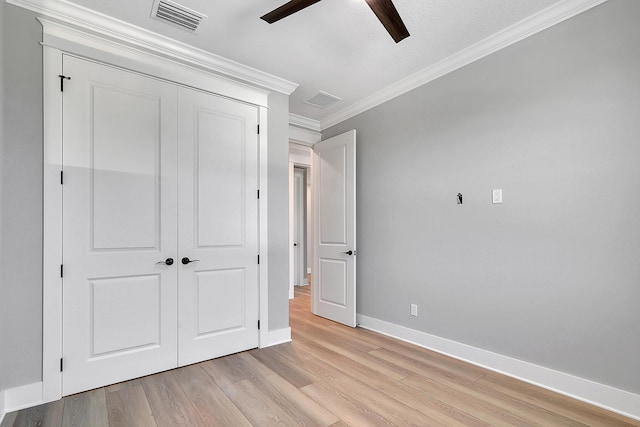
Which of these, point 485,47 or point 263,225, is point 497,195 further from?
point 263,225

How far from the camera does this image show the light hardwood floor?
1.88m

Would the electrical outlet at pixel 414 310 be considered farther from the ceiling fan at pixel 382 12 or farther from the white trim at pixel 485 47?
the ceiling fan at pixel 382 12

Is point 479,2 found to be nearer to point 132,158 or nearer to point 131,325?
point 132,158

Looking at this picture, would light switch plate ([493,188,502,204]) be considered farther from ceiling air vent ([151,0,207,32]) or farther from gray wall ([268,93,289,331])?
ceiling air vent ([151,0,207,32])

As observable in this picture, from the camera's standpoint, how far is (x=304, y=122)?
4.34m

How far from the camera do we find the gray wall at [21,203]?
198 cm

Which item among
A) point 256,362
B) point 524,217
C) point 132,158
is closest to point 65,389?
point 256,362

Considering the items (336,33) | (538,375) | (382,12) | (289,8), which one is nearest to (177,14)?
(289,8)

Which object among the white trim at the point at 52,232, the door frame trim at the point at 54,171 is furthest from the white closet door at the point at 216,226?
the white trim at the point at 52,232

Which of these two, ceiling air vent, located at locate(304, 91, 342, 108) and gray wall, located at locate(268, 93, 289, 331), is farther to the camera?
ceiling air vent, located at locate(304, 91, 342, 108)

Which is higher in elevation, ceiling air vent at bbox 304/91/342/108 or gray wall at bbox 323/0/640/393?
ceiling air vent at bbox 304/91/342/108

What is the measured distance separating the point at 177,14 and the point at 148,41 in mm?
416

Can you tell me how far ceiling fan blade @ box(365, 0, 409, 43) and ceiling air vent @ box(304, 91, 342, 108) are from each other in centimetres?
173

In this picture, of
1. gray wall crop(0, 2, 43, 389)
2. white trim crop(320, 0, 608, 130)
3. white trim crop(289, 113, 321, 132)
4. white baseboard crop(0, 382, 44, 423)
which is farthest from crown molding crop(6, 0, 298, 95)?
white baseboard crop(0, 382, 44, 423)
